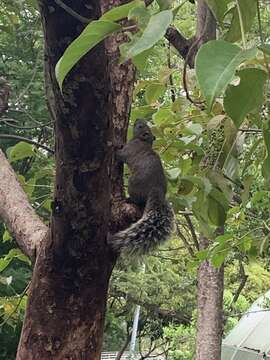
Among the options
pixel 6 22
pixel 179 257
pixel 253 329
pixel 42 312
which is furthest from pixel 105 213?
pixel 179 257

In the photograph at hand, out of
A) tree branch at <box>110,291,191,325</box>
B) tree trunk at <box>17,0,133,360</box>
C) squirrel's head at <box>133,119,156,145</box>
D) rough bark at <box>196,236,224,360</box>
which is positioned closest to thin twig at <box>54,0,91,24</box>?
tree trunk at <box>17,0,133,360</box>

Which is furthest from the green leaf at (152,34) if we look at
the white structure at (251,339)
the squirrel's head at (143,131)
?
the white structure at (251,339)

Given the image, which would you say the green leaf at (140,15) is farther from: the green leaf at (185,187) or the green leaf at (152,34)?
the green leaf at (185,187)

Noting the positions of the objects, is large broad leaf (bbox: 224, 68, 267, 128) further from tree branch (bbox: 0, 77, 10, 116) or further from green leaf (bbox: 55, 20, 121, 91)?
tree branch (bbox: 0, 77, 10, 116)

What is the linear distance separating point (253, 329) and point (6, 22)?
482 centimetres

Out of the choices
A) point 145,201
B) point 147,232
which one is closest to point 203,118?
point 145,201

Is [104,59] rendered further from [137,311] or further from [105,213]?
[137,311]

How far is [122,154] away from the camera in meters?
1.53

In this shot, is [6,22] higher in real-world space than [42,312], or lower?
higher

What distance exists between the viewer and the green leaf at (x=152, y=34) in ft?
1.68

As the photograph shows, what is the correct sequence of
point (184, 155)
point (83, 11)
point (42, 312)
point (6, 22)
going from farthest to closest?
point (6, 22)
point (184, 155)
point (42, 312)
point (83, 11)

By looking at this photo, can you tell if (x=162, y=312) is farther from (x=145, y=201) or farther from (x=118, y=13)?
(x=118, y=13)

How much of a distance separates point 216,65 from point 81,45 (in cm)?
14

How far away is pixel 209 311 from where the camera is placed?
4.37m
